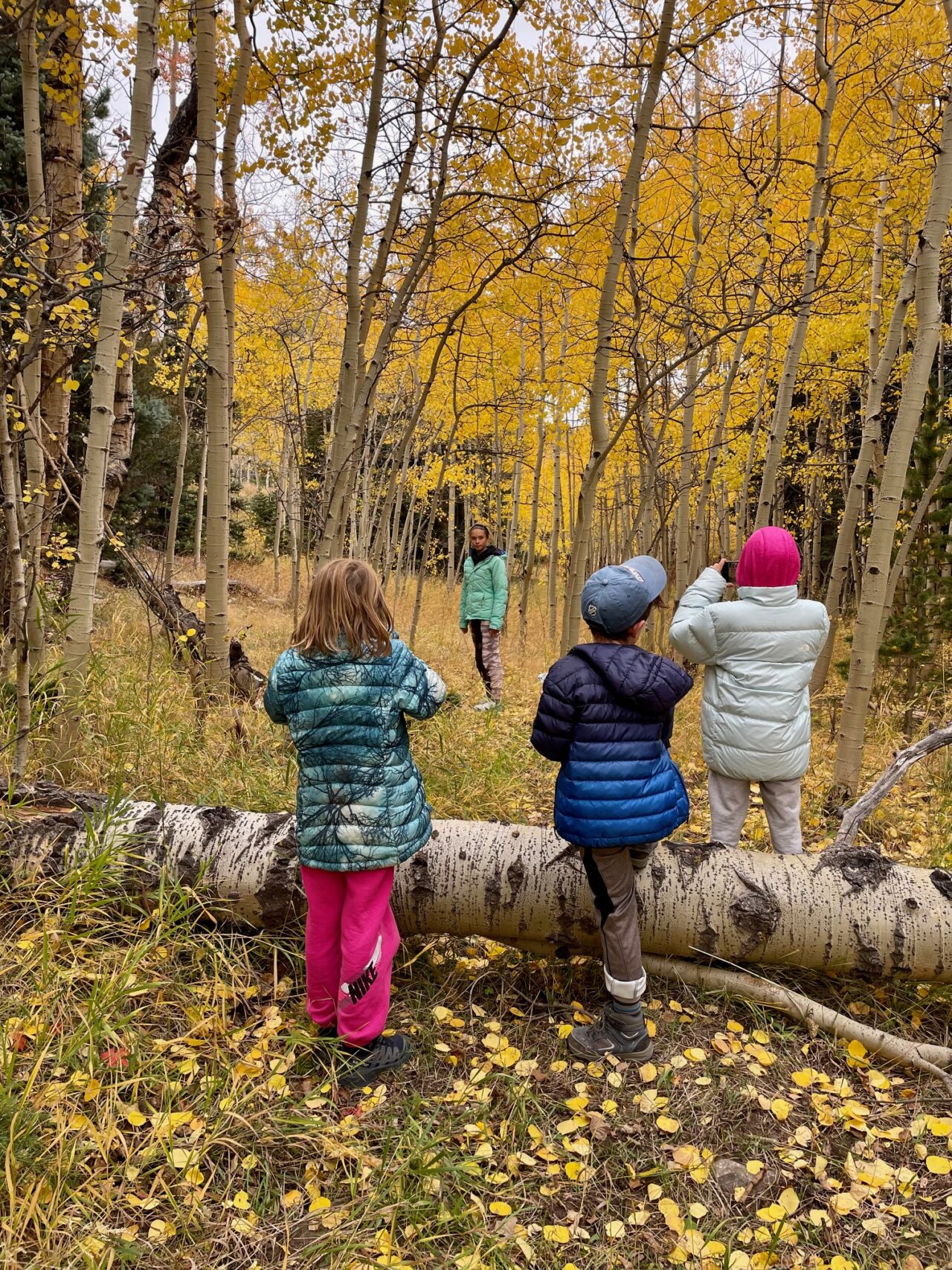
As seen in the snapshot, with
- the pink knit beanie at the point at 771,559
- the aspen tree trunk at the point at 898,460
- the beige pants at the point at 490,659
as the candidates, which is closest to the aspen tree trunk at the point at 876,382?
the aspen tree trunk at the point at 898,460

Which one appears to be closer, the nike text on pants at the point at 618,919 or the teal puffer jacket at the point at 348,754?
the teal puffer jacket at the point at 348,754

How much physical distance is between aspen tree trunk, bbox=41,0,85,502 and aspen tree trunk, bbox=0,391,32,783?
1307 millimetres

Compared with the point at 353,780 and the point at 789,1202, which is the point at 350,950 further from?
the point at 789,1202

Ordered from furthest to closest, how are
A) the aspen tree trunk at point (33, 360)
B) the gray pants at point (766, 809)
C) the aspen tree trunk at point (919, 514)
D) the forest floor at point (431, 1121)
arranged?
the aspen tree trunk at point (919, 514), the aspen tree trunk at point (33, 360), the gray pants at point (766, 809), the forest floor at point (431, 1121)

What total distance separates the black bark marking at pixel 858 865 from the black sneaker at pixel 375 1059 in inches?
66.8

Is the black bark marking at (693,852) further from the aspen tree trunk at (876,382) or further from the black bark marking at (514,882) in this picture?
the aspen tree trunk at (876,382)

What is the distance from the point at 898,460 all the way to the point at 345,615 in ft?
11.9

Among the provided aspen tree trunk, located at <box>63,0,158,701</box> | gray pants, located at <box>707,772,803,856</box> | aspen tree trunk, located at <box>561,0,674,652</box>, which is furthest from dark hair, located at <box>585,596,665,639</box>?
aspen tree trunk, located at <box>63,0,158,701</box>

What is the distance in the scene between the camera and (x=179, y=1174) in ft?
5.86

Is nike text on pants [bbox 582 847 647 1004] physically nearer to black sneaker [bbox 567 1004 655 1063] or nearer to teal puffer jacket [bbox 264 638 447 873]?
black sneaker [bbox 567 1004 655 1063]

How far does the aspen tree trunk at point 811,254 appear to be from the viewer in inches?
195

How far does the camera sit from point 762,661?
2.94 m

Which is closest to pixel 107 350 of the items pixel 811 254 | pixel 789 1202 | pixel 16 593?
pixel 16 593

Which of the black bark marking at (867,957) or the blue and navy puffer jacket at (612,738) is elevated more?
the blue and navy puffer jacket at (612,738)
